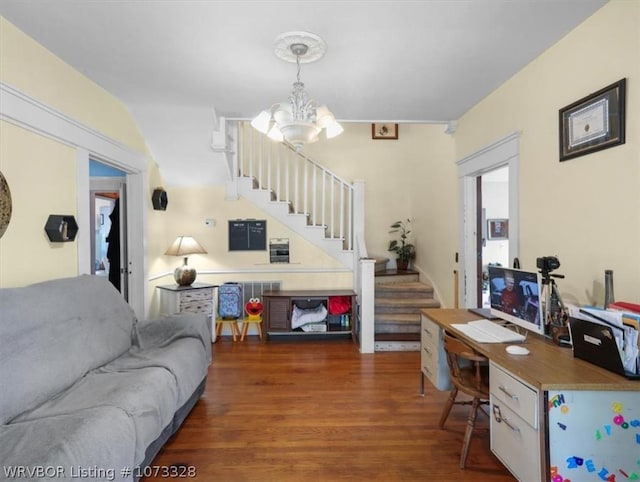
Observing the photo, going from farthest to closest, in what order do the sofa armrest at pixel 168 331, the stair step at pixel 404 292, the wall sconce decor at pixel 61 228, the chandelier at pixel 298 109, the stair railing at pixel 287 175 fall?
the stair step at pixel 404 292, the stair railing at pixel 287 175, the sofa armrest at pixel 168 331, the wall sconce decor at pixel 61 228, the chandelier at pixel 298 109

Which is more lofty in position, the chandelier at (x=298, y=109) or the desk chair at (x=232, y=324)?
the chandelier at (x=298, y=109)

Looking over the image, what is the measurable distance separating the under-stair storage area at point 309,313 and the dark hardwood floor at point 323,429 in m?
0.69

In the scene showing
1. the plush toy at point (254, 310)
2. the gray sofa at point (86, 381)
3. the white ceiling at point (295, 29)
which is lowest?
the plush toy at point (254, 310)

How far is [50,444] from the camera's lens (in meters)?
1.32

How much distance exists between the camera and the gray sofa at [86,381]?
1350 mm

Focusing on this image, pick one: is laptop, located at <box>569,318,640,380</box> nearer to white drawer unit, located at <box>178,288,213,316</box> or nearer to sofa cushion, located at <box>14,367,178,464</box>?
sofa cushion, located at <box>14,367,178,464</box>

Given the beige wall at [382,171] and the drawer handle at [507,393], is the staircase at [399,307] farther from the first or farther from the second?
the drawer handle at [507,393]

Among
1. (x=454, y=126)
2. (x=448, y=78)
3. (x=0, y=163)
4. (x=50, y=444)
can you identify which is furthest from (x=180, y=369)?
(x=454, y=126)

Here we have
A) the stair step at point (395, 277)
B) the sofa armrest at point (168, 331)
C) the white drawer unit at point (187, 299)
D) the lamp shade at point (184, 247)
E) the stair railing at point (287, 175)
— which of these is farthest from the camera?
the stair step at point (395, 277)

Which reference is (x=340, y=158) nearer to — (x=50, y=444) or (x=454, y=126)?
(x=454, y=126)

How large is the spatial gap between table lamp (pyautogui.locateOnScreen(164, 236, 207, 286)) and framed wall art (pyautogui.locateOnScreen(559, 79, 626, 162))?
3828 millimetres

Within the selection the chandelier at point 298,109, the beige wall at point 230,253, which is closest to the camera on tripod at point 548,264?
the chandelier at point 298,109

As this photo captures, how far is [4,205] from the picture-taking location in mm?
2045

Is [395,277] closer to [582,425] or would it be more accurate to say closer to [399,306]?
[399,306]
